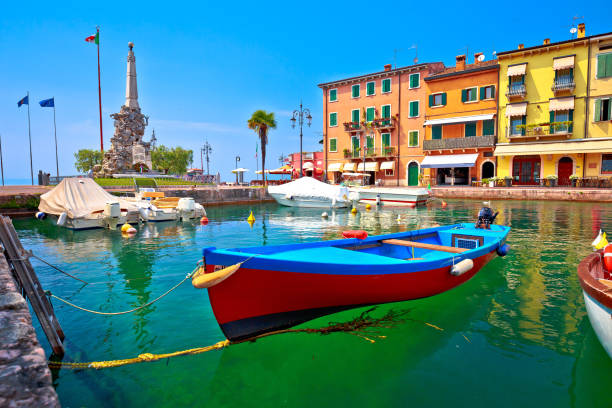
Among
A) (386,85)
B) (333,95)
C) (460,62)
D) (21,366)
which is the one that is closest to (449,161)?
(460,62)

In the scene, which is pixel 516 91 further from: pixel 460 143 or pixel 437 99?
pixel 437 99

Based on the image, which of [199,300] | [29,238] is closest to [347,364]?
[199,300]

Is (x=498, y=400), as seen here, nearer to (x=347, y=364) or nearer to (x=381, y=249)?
(x=347, y=364)

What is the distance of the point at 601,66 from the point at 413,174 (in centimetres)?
1804

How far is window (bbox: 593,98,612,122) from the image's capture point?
28.8 meters

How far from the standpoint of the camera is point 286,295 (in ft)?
15.3

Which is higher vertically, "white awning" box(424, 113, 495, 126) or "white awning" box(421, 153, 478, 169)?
"white awning" box(424, 113, 495, 126)

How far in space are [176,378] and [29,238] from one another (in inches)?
552

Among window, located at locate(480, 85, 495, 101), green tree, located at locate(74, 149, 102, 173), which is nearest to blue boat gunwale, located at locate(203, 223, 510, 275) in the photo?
window, located at locate(480, 85, 495, 101)

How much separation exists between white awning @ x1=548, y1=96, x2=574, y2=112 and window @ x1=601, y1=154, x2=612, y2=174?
5.00 m

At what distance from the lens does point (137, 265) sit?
966 centimetres

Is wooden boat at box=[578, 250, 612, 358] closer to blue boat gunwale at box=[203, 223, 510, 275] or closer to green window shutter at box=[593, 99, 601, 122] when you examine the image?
blue boat gunwale at box=[203, 223, 510, 275]

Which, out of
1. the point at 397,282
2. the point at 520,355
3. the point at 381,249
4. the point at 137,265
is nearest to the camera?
the point at 520,355

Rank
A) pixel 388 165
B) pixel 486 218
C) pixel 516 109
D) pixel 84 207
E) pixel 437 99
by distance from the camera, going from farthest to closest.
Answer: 1. pixel 388 165
2. pixel 437 99
3. pixel 516 109
4. pixel 84 207
5. pixel 486 218
